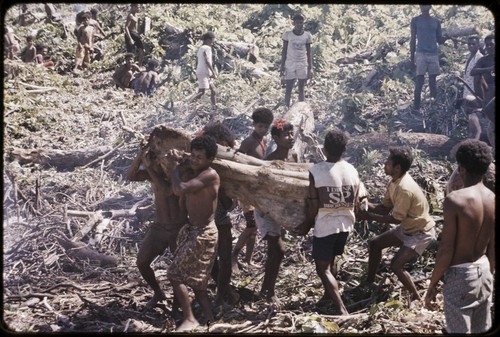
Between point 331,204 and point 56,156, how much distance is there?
217 inches

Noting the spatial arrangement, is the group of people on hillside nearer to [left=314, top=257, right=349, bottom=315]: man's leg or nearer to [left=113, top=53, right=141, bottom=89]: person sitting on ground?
[left=314, top=257, right=349, bottom=315]: man's leg

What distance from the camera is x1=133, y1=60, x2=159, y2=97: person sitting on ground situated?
12.2 metres

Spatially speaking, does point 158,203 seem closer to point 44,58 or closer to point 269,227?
point 269,227

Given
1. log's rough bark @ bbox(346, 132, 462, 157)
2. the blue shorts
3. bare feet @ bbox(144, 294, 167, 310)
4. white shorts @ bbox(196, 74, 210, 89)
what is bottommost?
bare feet @ bbox(144, 294, 167, 310)

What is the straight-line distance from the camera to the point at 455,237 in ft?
13.9

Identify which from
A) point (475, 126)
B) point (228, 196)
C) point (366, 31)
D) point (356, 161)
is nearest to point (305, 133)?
point (356, 161)

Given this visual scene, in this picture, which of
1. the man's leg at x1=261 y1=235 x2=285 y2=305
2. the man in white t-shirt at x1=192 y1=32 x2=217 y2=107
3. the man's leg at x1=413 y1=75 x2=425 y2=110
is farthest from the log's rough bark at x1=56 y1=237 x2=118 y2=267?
the man's leg at x1=413 y1=75 x2=425 y2=110

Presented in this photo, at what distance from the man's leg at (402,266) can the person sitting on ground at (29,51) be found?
9732 millimetres

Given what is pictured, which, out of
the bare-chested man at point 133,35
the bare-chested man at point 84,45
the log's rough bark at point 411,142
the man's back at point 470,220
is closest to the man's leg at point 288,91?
the log's rough bark at point 411,142

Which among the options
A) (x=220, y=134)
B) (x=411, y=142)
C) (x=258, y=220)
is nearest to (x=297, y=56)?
(x=411, y=142)

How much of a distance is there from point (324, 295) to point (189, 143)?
1721 millimetres

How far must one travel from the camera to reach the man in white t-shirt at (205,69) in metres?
11.2

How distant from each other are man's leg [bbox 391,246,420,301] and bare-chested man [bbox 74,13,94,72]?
31.0 ft

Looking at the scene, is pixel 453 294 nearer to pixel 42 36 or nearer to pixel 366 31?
pixel 366 31
